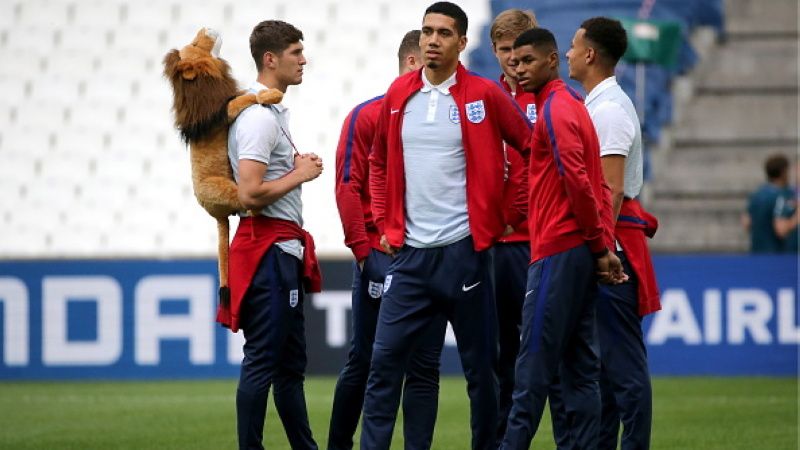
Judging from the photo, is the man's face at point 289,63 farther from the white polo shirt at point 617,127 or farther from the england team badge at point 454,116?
the white polo shirt at point 617,127

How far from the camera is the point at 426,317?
6.80 m

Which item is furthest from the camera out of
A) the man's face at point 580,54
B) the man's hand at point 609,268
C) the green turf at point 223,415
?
the green turf at point 223,415

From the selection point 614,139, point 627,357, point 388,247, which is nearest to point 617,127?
point 614,139

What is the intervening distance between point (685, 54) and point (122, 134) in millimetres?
6875

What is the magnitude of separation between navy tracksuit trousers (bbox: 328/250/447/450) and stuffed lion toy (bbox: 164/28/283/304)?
75 cm

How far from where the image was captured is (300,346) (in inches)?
287

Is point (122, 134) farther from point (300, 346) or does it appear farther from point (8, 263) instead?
point (300, 346)

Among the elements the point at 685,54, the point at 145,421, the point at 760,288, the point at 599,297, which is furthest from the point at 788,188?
the point at 599,297

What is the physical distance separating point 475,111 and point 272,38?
112 cm

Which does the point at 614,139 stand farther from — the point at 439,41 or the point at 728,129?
the point at 728,129

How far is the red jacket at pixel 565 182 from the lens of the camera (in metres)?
6.40

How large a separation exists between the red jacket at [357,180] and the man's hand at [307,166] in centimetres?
45

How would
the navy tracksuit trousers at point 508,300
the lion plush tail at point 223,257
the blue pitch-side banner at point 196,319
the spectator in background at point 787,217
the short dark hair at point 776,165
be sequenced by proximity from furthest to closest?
the spectator in background at point 787,217, the short dark hair at point 776,165, the blue pitch-side banner at point 196,319, the navy tracksuit trousers at point 508,300, the lion plush tail at point 223,257

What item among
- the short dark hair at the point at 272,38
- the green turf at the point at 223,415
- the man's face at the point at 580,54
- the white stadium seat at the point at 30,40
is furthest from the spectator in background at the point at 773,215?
the white stadium seat at the point at 30,40
